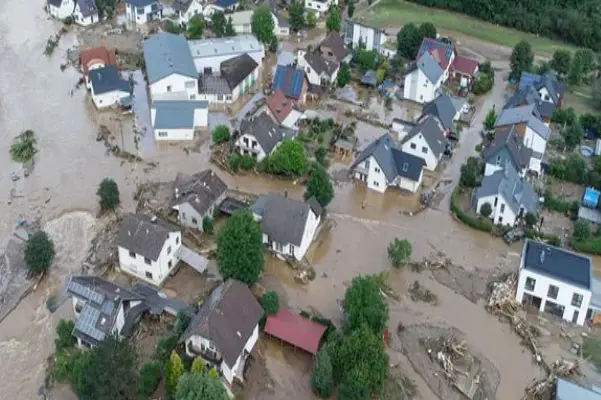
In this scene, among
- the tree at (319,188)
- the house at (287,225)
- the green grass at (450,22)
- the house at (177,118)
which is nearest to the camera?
the house at (287,225)

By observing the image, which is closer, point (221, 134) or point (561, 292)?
point (561, 292)

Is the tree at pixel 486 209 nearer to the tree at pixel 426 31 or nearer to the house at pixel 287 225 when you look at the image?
the house at pixel 287 225

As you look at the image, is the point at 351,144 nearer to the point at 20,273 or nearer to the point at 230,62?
the point at 230,62

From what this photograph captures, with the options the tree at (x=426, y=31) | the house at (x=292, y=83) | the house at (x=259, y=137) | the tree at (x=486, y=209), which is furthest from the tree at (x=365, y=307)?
the tree at (x=426, y=31)

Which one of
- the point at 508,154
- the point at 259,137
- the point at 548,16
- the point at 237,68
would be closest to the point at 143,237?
the point at 259,137

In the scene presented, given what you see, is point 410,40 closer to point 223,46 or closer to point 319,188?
point 223,46

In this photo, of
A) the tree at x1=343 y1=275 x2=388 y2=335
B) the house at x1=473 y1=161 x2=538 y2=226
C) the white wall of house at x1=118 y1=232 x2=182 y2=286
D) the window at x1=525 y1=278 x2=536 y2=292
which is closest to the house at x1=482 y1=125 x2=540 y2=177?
the house at x1=473 y1=161 x2=538 y2=226

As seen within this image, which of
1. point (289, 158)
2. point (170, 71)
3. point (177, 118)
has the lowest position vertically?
point (289, 158)
